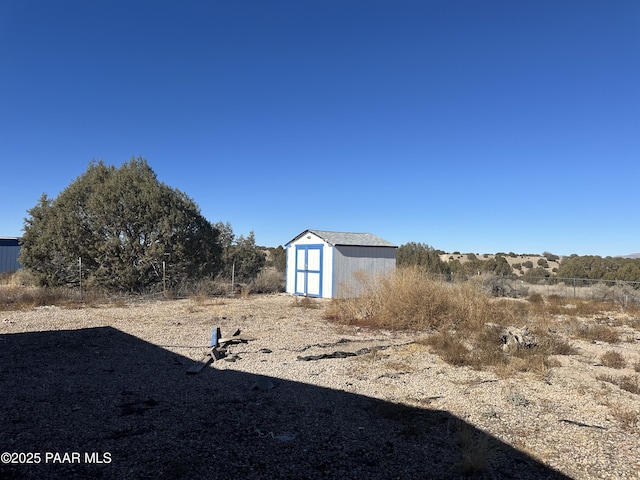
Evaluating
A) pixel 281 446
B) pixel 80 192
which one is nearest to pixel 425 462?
pixel 281 446

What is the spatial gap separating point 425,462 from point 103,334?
8306mm

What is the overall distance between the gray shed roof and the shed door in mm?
649

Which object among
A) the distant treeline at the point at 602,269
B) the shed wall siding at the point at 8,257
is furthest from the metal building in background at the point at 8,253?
the distant treeline at the point at 602,269

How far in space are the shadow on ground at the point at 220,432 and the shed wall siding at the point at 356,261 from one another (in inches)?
490

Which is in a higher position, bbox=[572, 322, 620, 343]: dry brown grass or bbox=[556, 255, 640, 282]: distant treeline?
bbox=[556, 255, 640, 282]: distant treeline

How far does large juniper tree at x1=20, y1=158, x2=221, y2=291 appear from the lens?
58.7 feet

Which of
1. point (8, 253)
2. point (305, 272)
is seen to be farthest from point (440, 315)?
point (8, 253)

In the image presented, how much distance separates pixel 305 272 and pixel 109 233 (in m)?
8.89

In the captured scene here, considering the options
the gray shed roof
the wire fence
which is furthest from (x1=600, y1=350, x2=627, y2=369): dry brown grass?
the gray shed roof

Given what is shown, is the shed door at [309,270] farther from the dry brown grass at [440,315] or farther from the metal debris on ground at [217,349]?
the metal debris on ground at [217,349]

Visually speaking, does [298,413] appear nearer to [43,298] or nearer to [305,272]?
[43,298]

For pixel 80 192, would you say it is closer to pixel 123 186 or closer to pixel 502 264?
pixel 123 186

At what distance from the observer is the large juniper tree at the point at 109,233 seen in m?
17.9

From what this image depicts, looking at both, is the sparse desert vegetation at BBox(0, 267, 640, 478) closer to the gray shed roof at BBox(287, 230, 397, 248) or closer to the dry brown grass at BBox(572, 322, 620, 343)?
the dry brown grass at BBox(572, 322, 620, 343)
